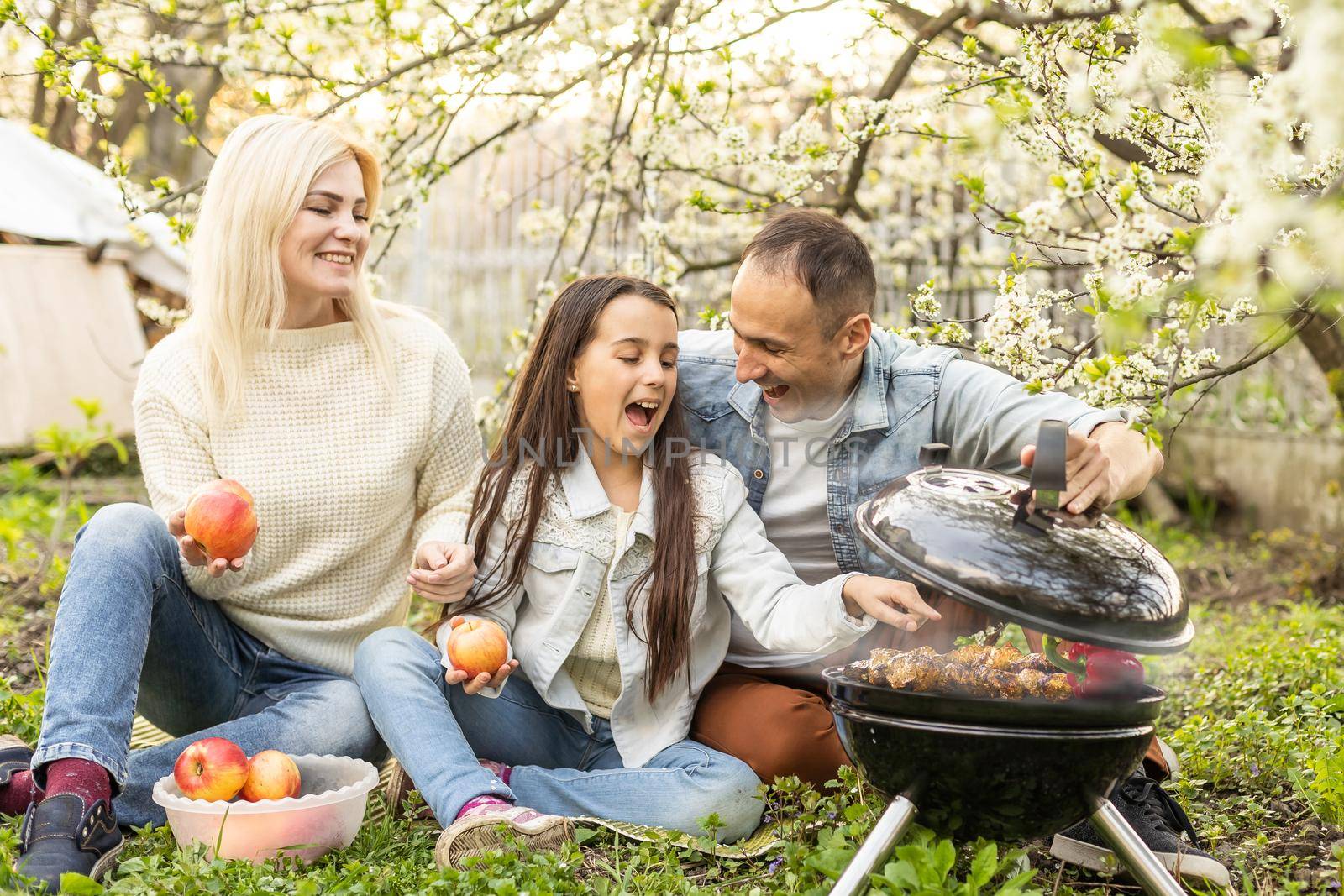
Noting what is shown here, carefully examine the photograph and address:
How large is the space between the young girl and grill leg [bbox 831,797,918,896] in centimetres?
61

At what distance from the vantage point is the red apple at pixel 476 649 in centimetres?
249

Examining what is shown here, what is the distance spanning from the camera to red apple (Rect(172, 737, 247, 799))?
237 centimetres

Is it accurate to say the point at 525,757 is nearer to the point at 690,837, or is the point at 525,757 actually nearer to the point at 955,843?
the point at 690,837

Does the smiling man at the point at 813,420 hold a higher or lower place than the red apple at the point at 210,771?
higher

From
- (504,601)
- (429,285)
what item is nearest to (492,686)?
(504,601)

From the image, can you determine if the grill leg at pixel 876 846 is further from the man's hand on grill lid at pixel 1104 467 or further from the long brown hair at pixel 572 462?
the long brown hair at pixel 572 462

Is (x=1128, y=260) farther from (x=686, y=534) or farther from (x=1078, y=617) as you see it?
(x=686, y=534)

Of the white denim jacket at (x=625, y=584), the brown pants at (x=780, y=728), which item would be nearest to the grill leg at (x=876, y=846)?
the brown pants at (x=780, y=728)

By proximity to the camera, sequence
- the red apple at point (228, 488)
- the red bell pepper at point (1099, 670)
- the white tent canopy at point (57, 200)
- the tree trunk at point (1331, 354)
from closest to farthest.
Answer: the red bell pepper at point (1099, 670), the red apple at point (228, 488), the tree trunk at point (1331, 354), the white tent canopy at point (57, 200)

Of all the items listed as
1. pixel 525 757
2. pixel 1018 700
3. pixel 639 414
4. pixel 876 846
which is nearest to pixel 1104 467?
pixel 1018 700

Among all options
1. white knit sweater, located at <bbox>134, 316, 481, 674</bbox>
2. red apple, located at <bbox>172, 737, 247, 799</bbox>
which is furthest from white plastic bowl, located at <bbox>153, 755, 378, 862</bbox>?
white knit sweater, located at <bbox>134, 316, 481, 674</bbox>

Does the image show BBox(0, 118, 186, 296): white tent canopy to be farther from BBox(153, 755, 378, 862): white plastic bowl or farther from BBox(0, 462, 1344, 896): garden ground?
BBox(153, 755, 378, 862): white plastic bowl

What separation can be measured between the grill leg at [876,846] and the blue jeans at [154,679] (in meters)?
1.33

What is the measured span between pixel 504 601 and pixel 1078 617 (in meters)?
1.34
